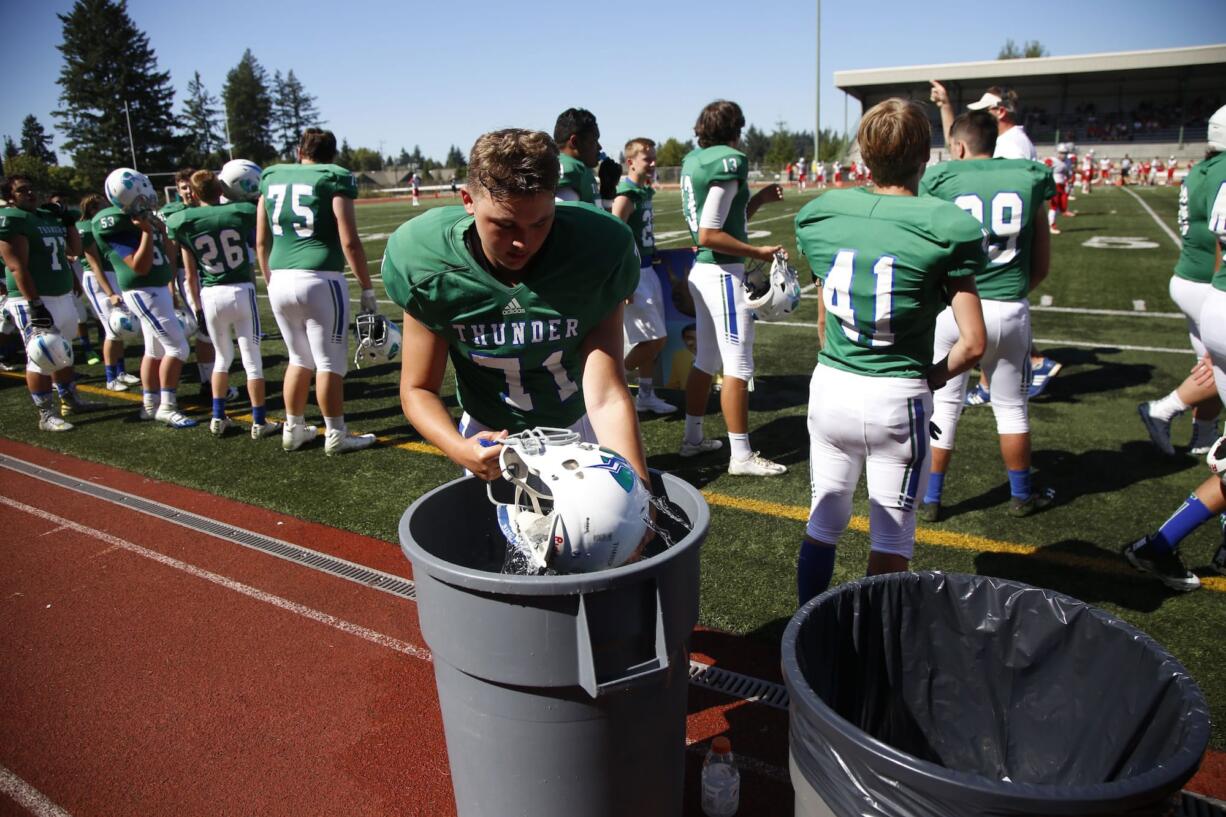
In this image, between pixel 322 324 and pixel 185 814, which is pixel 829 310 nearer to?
pixel 185 814

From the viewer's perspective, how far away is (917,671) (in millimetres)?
2199

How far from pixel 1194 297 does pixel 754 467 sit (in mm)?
3004

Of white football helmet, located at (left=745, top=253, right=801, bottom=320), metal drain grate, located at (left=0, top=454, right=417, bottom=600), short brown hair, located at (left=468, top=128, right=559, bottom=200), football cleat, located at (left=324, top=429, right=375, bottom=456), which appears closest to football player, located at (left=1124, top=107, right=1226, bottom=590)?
white football helmet, located at (left=745, top=253, right=801, bottom=320)

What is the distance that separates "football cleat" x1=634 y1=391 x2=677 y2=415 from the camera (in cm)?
688

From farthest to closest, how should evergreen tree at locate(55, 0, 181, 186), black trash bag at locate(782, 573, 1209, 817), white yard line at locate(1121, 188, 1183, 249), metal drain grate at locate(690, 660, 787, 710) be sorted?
evergreen tree at locate(55, 0, 181, 186) → white yard line at locate(1121, 188, 1183, 249) → metal drain grate at locate(690, 660, 787, 710) → black trash bag at locate(782, 573, 1209, 817)

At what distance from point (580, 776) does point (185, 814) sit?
5.41 ft

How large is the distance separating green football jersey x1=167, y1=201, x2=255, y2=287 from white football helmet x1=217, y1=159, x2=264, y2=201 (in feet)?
1.35

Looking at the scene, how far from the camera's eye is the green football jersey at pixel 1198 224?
14.6ft

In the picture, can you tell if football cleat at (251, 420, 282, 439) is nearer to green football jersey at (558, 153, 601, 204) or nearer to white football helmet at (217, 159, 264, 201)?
white football helmet at (217, 159, 264, 201)

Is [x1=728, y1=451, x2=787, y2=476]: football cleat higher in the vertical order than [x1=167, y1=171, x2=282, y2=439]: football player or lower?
lower

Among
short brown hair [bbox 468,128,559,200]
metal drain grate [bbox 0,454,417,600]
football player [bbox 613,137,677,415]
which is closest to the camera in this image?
short brown hair [bbox 468,128,559,200]

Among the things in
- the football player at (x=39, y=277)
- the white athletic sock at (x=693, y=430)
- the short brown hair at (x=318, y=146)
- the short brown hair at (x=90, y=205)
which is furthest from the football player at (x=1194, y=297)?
the short brown hair at (x=90, y=205)

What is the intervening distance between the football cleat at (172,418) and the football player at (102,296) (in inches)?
51.2

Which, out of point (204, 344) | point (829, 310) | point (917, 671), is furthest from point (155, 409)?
point (917, 671)
